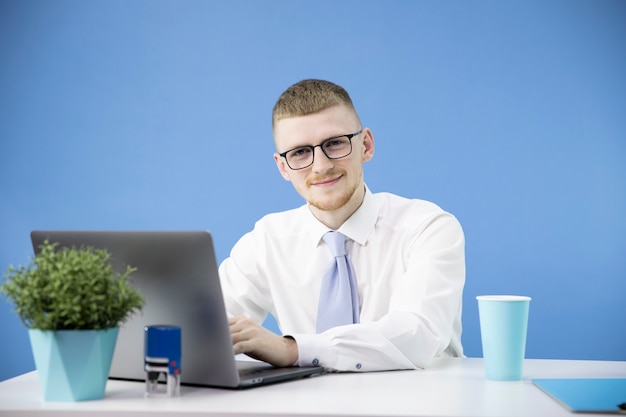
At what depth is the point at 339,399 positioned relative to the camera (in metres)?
1.33

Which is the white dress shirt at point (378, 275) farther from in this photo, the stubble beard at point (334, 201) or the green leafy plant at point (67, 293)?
the green leafy plant at point (67, 293)

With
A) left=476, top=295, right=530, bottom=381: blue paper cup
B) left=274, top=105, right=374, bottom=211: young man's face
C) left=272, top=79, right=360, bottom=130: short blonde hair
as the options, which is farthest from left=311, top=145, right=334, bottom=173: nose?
left=476, top=295, right=530, bottom=381: blue paper cup

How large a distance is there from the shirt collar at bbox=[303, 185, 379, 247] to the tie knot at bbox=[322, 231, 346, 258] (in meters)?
0.04

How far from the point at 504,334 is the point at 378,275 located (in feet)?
2.51

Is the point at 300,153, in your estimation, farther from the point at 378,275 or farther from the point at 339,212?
the point at 378,275

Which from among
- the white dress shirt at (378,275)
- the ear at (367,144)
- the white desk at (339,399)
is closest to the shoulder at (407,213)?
the white dress shirt at (378,275)

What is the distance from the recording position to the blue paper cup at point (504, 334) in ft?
5.00

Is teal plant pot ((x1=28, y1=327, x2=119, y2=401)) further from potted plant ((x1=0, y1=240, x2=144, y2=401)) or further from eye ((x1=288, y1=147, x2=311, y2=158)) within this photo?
eye ((x1=288, y1=147, x2=311, y2=158))

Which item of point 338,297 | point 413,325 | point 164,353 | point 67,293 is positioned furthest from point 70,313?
point 338,297

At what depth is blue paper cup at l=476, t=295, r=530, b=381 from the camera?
1.52 metres

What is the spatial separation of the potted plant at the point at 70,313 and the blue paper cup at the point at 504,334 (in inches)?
26.5

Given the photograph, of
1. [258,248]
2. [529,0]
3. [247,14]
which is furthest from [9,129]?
[529,0]

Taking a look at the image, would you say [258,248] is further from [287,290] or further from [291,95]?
[291,95]

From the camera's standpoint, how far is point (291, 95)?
2.29m
